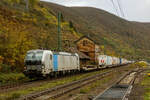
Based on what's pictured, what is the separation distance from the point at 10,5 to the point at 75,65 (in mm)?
39576

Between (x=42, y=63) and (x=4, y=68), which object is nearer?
(x=42, y=63)

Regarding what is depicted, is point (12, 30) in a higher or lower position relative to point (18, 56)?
higher

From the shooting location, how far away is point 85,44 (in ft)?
179

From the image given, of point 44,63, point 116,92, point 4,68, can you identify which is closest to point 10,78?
point 4,68

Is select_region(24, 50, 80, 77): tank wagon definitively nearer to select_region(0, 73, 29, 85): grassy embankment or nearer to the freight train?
the freight train

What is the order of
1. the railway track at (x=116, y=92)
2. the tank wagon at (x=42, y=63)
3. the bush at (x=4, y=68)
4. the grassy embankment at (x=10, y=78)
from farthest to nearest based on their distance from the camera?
the bush at (x=4, y=68), the tank wagon at (x=42, y=63), the grassy embankment at (x=10, y=78), the railway track at (x=116, y=92)

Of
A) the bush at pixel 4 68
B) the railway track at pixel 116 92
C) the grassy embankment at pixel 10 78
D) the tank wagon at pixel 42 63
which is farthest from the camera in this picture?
the bush at pixel 4 68

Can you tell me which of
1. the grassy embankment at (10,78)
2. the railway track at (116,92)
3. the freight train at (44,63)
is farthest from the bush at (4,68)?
the railway track at (116,92)

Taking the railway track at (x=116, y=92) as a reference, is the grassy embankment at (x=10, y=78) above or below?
above

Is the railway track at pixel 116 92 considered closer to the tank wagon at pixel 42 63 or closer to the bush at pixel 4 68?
the tank wagon at pixel 42 63

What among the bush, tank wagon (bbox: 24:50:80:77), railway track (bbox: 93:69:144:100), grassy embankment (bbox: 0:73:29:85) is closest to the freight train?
tank wagon (bbox: 24:50:80:77)

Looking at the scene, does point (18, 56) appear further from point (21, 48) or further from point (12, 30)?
point (12, 30)

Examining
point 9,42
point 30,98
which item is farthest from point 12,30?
point 30,98

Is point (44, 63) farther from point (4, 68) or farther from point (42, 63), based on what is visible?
point (4, 68)
